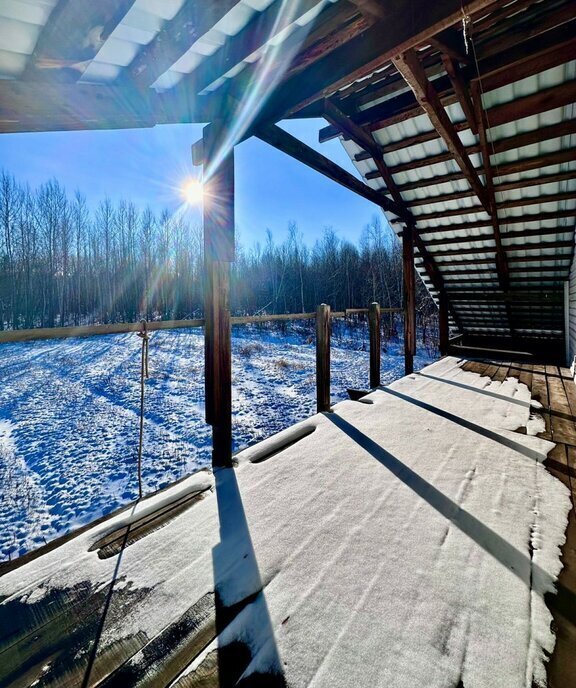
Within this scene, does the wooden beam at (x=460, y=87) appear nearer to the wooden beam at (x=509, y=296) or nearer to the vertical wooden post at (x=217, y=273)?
the vertical wooden post at (x=217, y=273)

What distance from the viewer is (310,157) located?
340cm

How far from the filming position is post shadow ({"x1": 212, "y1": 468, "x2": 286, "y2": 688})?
0.91 meters

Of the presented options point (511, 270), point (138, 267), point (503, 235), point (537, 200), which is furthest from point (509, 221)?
point (138, 267)

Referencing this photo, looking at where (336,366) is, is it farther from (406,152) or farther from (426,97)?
(426,97)

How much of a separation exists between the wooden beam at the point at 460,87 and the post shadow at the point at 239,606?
12.6 feet

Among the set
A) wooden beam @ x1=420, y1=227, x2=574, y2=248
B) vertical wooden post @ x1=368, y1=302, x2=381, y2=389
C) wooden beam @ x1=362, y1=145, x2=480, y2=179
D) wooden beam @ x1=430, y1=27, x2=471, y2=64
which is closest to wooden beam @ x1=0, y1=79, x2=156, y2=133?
wooden beam @ x1=430, y1=27, x2=471, y2=64

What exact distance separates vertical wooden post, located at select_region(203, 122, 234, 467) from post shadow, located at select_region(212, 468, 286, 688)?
711 mm

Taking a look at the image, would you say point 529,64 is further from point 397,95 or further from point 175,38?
point 175,38

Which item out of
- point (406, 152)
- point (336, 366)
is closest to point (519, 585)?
point (406, 152)

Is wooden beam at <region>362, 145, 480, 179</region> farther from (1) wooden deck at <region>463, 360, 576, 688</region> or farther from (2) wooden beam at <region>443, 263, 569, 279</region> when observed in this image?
(1) wooden deck at <region>463, 360, 576, 688</region>

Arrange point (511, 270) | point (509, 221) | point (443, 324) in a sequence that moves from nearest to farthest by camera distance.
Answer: point (509, 221)
point (511, 270)
point (443, 324)

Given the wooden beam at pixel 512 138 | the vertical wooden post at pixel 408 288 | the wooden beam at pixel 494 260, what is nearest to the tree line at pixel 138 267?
the wooden beam at pixel 494 260

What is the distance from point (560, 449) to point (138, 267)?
2420cm

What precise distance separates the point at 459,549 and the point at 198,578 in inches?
41.5
